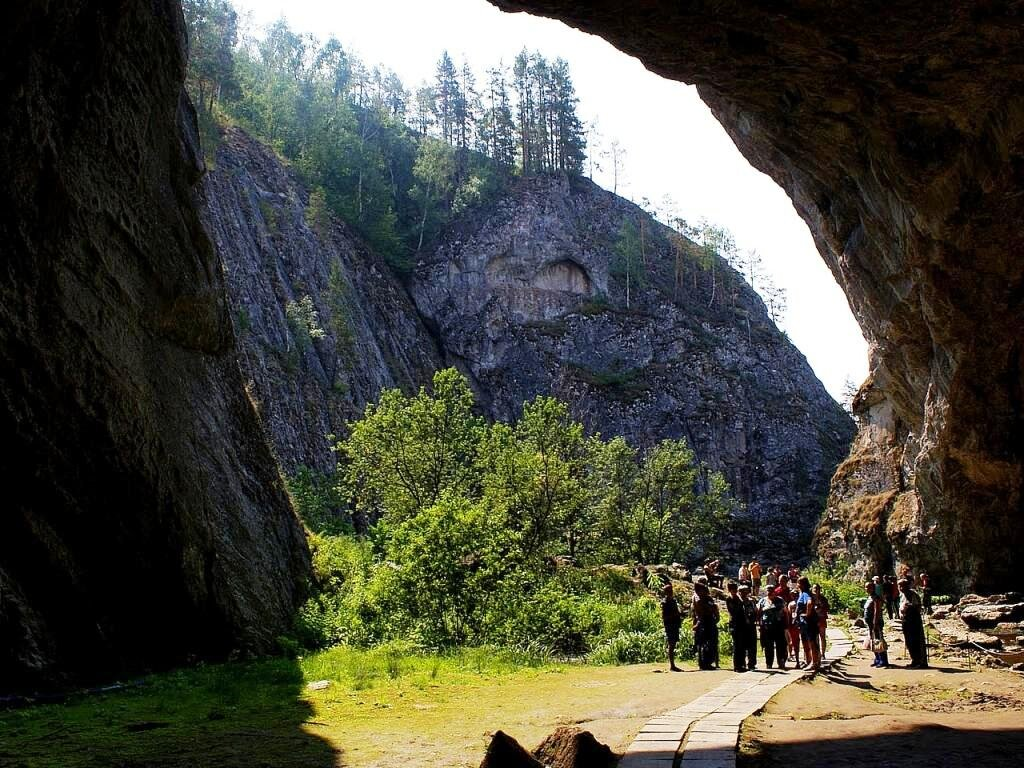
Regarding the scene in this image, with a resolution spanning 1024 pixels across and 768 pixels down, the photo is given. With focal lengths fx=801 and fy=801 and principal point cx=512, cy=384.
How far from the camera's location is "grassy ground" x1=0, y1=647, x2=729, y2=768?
704cm

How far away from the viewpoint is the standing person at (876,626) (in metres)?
13.7

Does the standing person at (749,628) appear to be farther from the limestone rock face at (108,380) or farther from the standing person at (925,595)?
the standing person at (925,595)

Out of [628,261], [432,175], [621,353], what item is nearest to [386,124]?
[432,175]

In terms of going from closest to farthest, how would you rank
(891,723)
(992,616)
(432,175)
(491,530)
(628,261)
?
(891,723) < (491,530) < (992,616) < (628,261) < (432,175)

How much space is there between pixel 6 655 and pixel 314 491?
2837 cm

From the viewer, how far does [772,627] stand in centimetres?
1349

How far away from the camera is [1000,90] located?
12961 millimetres

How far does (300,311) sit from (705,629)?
123 ft

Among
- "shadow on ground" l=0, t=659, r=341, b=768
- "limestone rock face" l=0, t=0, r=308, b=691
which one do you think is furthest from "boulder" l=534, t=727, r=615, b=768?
"limestone rock face" l=0, t=0, r=308, b=691

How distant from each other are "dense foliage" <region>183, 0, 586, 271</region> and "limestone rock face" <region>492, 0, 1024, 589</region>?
44248 mm

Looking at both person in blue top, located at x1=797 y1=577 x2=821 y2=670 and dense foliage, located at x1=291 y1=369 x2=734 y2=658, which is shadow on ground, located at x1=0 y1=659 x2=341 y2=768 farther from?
person in blue top, located at x1=797 y1=577 x2=821 y2=670

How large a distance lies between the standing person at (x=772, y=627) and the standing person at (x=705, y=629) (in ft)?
2.64

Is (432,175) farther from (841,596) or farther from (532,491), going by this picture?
(841,596)

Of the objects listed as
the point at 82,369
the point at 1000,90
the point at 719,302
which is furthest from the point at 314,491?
the point at 719,302
